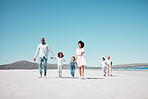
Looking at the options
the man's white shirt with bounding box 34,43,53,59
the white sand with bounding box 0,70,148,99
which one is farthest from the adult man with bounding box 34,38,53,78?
the white sand with bounding box 0,70,148,99

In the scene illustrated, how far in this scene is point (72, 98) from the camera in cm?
278

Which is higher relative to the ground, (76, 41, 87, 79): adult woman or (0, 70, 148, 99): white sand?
Answer: (76, 41, 87, 79): adult woman

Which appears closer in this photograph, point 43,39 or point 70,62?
point 43,39

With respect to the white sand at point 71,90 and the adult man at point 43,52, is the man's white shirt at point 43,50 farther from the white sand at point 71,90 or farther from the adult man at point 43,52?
the white sand at point 71,90

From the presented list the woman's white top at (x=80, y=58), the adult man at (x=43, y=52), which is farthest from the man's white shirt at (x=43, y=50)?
the woman's white top at (x=80, y=58)

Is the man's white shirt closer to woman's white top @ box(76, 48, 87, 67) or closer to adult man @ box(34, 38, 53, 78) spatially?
adult man @ box(34, 38, 53, 78)

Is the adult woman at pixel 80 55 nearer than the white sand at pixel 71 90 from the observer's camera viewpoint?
No

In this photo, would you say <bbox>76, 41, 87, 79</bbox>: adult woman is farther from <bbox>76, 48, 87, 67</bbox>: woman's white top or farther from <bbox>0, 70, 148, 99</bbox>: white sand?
<bbox>0, 70, 148, 99</bbox>: white sand

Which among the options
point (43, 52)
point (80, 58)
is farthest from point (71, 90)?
point (43, 52)

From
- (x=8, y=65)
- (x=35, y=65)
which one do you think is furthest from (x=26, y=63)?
(x=8, y=65)

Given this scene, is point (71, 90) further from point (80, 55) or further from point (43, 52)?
point (43, 52)

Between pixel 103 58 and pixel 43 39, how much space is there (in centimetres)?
685

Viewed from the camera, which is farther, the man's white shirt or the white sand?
the man's white shirt

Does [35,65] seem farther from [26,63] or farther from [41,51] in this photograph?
[41,51]
